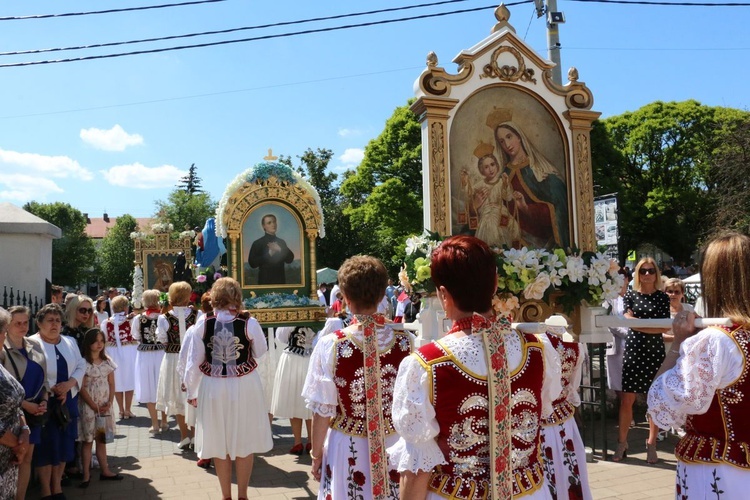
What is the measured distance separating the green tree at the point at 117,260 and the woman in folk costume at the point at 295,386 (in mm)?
55633

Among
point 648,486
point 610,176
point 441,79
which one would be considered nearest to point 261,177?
point 441,79

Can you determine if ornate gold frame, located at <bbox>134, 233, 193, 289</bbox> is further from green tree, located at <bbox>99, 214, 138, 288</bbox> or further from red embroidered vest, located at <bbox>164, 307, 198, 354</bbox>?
green tree, located at <bbox>99, 214, 138, 288</bbox>

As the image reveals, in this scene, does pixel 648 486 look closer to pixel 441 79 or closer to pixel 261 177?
pixel 441 79

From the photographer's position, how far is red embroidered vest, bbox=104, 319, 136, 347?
10320 millimetres

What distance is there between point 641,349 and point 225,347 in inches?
171

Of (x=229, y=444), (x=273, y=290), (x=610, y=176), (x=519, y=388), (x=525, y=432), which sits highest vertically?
(x=610, y=176)

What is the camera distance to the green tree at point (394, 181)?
29.6 metres

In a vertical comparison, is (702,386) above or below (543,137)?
below

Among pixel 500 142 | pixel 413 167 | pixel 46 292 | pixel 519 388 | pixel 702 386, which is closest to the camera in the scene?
pixel 519 388

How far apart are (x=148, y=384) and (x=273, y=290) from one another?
2277 mm

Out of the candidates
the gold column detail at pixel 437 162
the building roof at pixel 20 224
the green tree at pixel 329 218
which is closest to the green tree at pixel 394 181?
the green tree at pixel 329 218

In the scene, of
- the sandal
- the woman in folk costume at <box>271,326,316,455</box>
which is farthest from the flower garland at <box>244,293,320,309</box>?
the sandal

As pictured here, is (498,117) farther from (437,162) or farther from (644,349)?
(644,349)

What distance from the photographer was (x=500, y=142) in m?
5.80
